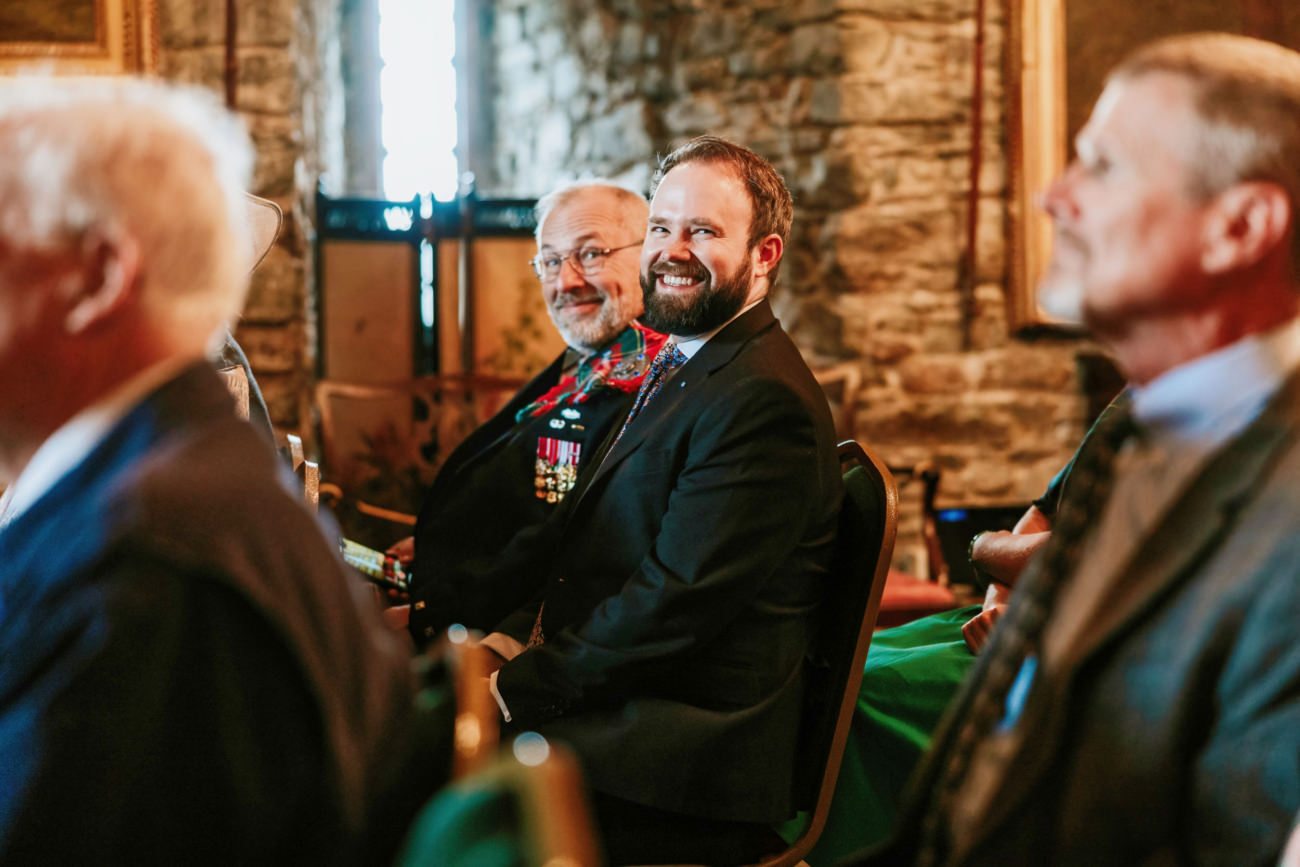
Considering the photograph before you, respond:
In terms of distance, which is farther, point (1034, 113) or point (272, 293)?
point (1034, 113)

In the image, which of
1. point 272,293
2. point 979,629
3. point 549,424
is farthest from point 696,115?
point 979,629

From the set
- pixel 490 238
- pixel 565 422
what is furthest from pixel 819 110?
pixel 565 422

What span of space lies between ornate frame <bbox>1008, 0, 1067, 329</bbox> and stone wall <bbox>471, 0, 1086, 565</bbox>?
8 cm

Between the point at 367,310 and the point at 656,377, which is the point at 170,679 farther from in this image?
the point at 367,310

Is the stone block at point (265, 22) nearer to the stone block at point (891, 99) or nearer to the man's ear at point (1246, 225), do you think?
the stone block at point (891, 99)

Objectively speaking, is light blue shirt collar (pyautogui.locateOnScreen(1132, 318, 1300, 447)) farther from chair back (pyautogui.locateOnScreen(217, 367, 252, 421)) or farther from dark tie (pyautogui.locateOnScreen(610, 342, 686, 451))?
chair back (pyautogui.locateOnScreen(217, 367, 252, 421))

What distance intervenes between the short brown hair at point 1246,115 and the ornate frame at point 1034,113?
4.13m

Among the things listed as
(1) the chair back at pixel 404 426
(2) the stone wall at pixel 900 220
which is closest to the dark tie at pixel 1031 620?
(2) the stone wall at pixel 900 220

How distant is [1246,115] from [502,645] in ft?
4.86

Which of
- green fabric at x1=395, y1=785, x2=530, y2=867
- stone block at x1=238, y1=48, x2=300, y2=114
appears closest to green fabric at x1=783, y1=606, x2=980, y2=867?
green fabric at x1=395, y1=785, x2=530, y2=867

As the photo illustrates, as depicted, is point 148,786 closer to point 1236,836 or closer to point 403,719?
point 403,719

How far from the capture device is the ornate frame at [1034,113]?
4.74 meters

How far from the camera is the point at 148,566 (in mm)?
719

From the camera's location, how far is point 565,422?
242cm
